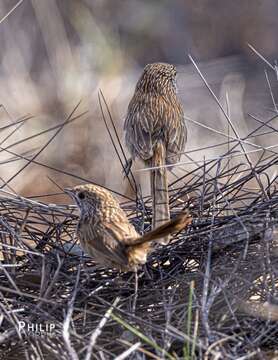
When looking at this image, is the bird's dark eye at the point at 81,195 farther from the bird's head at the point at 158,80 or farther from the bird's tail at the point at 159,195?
the bird's head at the point at 158,80

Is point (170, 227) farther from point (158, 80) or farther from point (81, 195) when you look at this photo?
point (158, 80)

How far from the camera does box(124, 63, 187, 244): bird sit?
5.88 metres

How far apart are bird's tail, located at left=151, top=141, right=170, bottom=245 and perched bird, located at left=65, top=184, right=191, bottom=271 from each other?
0.16m

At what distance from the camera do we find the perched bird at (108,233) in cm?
425

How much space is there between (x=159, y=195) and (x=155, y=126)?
99 centimetres

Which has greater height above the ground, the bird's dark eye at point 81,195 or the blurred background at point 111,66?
the blurred background at point 111,66

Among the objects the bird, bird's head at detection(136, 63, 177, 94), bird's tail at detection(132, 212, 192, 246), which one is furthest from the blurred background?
Answer: bird's tail at detection(132, 212, 192, 246)

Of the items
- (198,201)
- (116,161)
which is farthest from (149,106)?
(116,161)

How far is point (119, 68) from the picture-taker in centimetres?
1114

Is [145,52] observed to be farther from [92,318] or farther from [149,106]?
[92,318]

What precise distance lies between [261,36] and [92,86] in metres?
2.31

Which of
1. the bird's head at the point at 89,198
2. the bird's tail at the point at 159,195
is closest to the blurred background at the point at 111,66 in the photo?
the bird's tail at the point at 159,195

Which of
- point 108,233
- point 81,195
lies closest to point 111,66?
point 81,195

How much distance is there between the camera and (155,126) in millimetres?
6035
